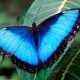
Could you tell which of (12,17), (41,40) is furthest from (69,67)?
(12,17)

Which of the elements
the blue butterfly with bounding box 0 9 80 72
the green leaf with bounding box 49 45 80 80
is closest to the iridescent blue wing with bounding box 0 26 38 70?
the blue butterfly with bounding box 0 9 80 72

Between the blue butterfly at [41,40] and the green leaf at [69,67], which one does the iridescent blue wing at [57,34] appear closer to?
the blue butterfly at [41,40]

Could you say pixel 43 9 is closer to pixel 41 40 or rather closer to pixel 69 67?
pixel 41 40

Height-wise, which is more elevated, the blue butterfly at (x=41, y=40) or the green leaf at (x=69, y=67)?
the blue butterfly at (x=41, y=40)

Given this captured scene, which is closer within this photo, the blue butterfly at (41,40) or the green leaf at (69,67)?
the blue butterfly at (41,40)

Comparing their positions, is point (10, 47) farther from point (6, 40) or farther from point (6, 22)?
point (6, 22)

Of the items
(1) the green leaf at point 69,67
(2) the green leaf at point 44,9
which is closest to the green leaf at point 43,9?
(2) the green leaf at point 44,9

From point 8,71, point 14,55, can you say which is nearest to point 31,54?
point 14,55

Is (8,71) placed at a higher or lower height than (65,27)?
lower
